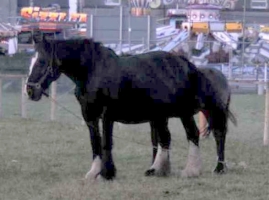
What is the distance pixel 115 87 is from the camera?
37.7 feet

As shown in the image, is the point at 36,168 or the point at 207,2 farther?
the point at 207,2

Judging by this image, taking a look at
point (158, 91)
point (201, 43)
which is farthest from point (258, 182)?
point (201, 43)

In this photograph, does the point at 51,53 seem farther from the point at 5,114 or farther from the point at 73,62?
the point at 5,114

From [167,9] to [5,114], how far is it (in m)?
34.7

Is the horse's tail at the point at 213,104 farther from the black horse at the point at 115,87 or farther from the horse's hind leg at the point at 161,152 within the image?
the horse's hind leg at the point at 161,152

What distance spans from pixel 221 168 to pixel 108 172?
5.80 ft

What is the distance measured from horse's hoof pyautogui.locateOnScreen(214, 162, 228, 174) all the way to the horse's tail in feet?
1.64

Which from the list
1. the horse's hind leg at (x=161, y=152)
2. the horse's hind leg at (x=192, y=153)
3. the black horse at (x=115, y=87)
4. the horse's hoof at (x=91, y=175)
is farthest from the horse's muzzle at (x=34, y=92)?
the horse's hind leg at (x=192, y=153)

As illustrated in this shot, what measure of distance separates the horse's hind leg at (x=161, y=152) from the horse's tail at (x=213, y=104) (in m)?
0.67

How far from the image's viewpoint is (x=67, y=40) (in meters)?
11.6

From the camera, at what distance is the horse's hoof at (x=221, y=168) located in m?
12.4

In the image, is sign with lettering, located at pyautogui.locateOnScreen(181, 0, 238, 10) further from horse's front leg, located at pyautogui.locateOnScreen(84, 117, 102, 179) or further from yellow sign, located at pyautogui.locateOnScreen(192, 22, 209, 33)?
horse's front leg, located at pyautogui.locateOnScreen(84, 117, 102, 179)

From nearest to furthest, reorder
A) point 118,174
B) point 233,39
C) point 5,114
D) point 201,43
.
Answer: point 118,174 < point 5,114 < point 201,43 < point 233,39

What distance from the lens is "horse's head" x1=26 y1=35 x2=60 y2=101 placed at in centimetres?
1142
